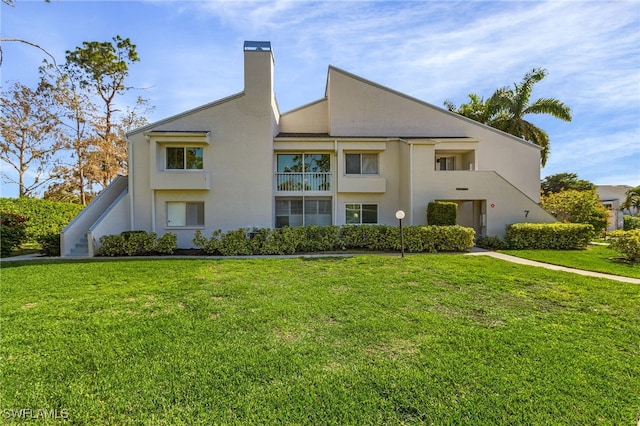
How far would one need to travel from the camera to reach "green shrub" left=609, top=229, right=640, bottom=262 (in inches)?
408

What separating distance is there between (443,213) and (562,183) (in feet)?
109

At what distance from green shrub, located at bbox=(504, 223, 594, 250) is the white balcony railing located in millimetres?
10162

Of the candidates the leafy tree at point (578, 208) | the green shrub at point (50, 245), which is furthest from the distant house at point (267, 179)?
the leafy tree at point (578, 208)

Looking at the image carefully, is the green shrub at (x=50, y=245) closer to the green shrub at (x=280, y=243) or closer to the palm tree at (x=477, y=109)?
the green shrub at (x=280, y=243)

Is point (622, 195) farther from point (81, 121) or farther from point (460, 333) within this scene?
point (81, 121)

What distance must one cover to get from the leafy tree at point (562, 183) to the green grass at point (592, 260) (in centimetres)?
2747

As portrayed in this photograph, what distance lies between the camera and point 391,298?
244 inches

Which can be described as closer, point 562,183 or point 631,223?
point 631,223

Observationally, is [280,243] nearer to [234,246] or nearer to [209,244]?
[234,246]

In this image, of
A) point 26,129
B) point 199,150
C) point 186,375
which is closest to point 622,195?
point 199,150

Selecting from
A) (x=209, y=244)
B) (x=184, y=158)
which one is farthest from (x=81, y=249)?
(x=184, y=158)

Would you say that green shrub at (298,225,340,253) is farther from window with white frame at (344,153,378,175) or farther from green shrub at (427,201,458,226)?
green shrub at (427,201,458,226)

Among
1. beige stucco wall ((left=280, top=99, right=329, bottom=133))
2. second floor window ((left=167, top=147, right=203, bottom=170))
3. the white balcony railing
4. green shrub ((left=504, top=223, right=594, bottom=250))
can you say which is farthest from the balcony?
green shrub ((left=504, top=223, right=594, bottom=250))

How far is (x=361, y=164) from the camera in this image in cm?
1664
